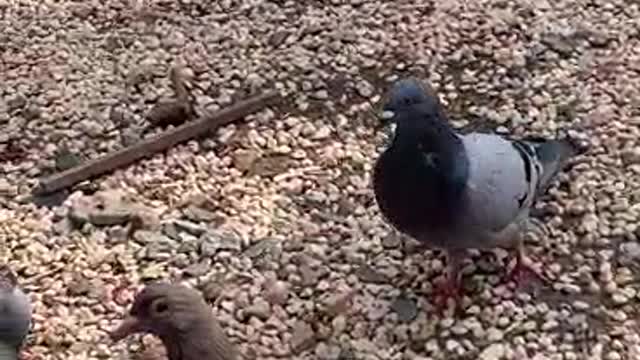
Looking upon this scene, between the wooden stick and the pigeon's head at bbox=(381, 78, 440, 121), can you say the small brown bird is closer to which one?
the pigeon's head at bbox=(381, 78, 440, 121)

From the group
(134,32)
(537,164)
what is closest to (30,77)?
(134,32)

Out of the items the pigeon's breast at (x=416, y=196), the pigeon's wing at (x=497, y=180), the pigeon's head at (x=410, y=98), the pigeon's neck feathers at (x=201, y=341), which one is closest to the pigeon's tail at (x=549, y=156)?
the pigeon's wing at (x=497, y=180)

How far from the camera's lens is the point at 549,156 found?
14.3ft

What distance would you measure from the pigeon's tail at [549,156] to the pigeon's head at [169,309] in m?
1.36

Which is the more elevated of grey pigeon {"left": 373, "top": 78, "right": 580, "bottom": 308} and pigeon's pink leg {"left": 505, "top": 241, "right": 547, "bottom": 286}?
grey pigeon {"left": 373, "top": 78, "right": 580, "bottom": 308}

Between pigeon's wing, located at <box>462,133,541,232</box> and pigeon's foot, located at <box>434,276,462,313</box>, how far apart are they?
26 centimetres

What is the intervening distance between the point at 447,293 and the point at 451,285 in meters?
0.03

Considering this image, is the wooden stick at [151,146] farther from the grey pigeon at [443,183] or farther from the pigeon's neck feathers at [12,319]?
the pigeon's neck feathers at [12,319]

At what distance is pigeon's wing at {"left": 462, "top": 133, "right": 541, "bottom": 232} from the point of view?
3943 millimetres

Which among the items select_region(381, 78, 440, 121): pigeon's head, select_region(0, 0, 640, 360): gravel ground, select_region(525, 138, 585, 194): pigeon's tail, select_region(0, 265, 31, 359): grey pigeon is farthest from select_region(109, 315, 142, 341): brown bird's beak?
select_region(525, 138, 585, 194): pigeon's tail

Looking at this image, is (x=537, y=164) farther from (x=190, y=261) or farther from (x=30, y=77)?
(x=30, y=77)

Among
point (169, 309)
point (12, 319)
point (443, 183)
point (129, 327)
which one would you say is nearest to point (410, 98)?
point (443, 183)

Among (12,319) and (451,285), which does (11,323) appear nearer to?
(12,319)

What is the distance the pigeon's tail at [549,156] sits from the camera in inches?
170
